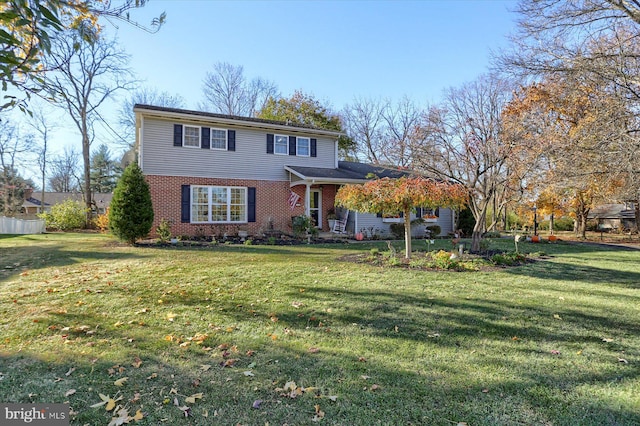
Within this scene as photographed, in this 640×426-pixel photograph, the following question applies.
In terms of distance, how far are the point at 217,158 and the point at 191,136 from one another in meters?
1.32

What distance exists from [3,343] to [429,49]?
15.3m

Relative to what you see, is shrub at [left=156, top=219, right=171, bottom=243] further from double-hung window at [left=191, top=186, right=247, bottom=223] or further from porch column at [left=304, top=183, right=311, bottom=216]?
porch column at [left=304, top=183, right=311, bottom=216]

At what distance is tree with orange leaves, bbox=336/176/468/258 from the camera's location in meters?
8.19

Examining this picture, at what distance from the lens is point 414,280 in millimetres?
6684

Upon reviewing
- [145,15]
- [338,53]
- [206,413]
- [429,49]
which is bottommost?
[206,413]

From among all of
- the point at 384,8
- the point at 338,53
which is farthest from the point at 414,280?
the point at 338,53

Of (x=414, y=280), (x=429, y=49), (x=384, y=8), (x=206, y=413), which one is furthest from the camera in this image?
(x=429, y=49)

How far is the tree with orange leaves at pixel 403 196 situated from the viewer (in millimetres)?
8188

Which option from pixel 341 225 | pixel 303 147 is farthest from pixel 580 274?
pixel 303 147

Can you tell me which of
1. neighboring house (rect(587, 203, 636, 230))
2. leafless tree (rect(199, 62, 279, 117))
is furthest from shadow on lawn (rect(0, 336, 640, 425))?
neighboring house (rect(587, 203, 636, 230))

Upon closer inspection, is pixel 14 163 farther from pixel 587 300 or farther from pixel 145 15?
pixel 587 300

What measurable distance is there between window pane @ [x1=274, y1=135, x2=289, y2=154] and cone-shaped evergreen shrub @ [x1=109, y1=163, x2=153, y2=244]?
635cm

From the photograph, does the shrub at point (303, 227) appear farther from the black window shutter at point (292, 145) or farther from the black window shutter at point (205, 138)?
the black window shutter at point (205, 138)

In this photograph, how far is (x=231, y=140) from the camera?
588 inches
